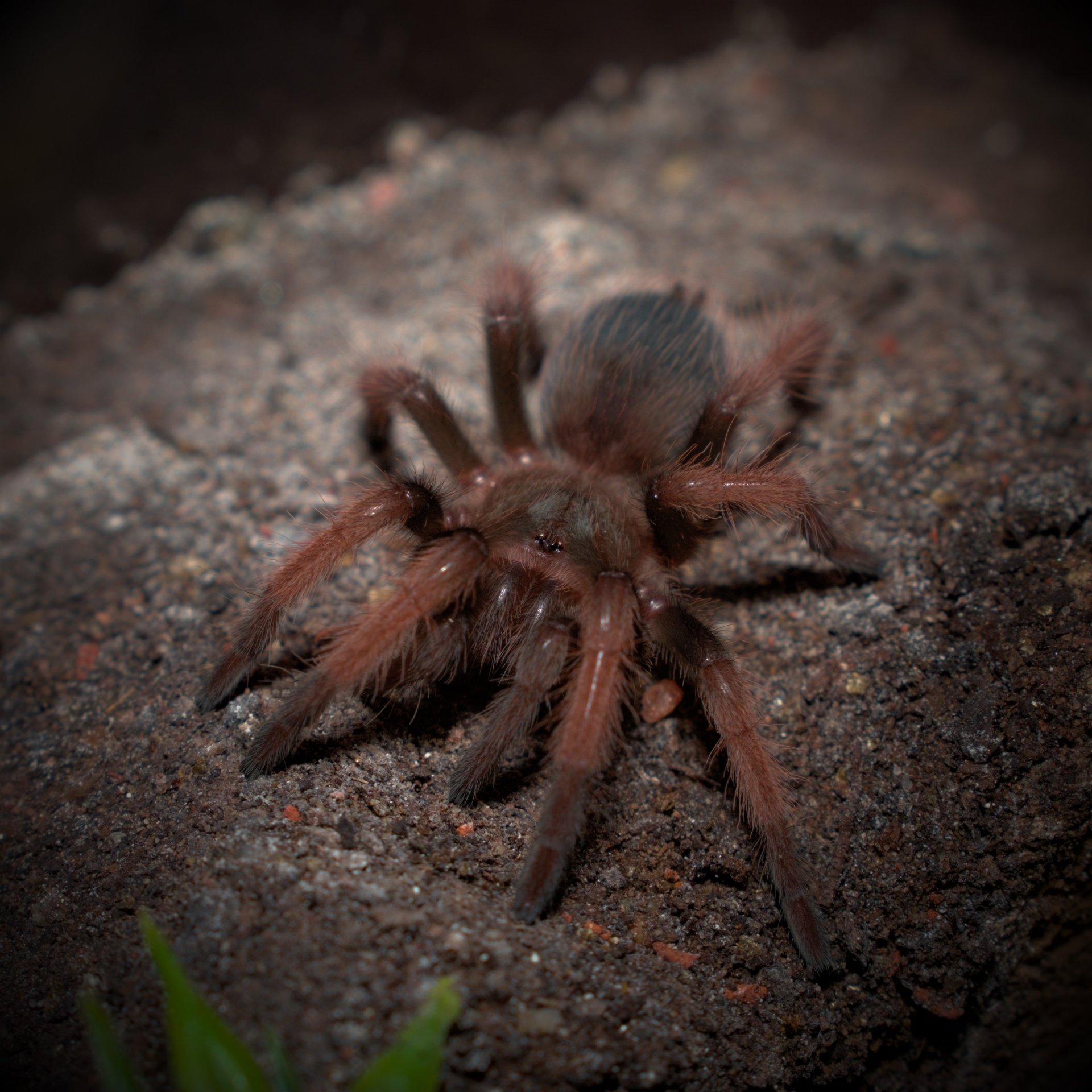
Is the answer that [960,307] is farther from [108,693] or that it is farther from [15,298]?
[15,298]

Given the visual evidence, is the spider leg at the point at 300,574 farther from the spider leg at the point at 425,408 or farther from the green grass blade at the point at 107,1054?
the green grass blade at the point at 107,1054

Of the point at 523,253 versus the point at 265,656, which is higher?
the point at 523,253

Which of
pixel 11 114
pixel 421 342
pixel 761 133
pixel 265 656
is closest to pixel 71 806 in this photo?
pixel 265 656

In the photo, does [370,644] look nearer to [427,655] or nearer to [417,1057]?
[427,655]

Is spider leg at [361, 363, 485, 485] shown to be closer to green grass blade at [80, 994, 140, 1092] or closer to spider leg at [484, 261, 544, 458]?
spider leg at [484, 261, 544, 458]

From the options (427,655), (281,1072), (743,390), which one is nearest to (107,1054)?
→ (281,1072)
